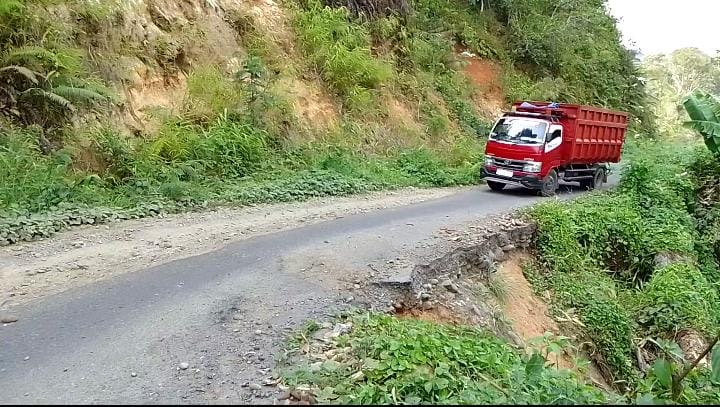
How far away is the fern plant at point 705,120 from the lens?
32.2ft

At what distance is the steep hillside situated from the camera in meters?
10.5

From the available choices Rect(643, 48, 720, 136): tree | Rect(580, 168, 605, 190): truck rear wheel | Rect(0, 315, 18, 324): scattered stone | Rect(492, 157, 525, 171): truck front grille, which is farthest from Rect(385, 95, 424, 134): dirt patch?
Rect(643, 48, 720, 136): tree

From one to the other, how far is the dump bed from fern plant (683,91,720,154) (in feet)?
13.7

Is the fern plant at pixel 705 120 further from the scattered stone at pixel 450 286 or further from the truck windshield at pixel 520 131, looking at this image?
the scattered stone at pixel 450 286

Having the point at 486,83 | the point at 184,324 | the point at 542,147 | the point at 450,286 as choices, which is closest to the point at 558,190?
the point at 542,147

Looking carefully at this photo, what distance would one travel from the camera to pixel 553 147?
1492cm

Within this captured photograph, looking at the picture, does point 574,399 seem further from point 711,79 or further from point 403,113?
point 711,79

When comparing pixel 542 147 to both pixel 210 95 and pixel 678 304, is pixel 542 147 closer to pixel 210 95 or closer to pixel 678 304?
pixel 678 304

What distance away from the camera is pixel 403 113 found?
19.8 meters

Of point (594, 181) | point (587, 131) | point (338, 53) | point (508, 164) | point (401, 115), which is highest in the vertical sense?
point (338, 53)

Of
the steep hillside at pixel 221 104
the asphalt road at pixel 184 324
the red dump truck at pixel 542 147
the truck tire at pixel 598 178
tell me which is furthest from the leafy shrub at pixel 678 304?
the truck tire at pixel 598 178

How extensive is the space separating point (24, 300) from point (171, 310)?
151cm

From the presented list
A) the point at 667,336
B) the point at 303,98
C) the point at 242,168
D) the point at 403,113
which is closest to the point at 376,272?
the point at 667,336

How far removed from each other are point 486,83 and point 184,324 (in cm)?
2252
